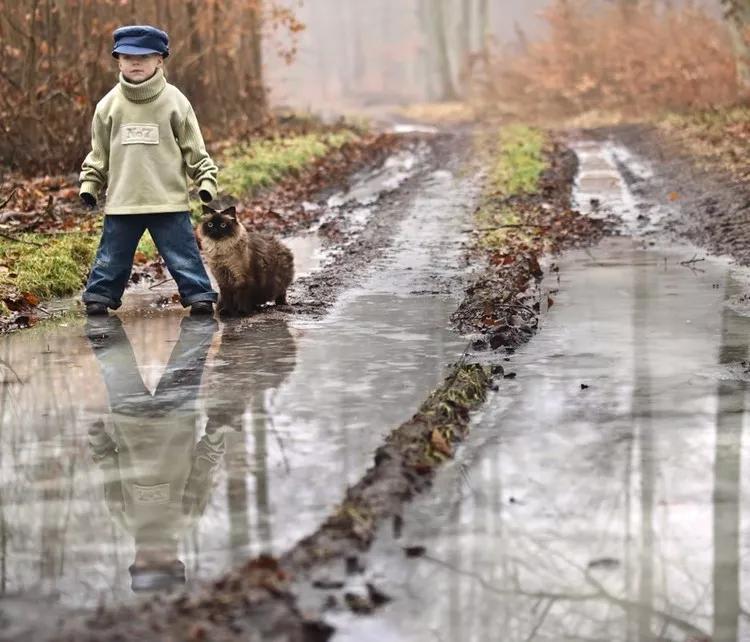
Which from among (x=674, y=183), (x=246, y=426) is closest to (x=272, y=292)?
(x=246, y=426)

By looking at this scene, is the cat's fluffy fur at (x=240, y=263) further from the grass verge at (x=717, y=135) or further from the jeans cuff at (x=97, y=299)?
the grass verge at (x=717, y=135)

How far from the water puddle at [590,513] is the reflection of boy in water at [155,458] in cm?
82

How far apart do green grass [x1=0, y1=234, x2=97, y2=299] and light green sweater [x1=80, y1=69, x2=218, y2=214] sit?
1.36 metres

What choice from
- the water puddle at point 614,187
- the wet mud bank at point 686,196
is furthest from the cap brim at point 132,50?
the water puddle at point 614,187

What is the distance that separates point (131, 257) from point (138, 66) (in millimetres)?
1548

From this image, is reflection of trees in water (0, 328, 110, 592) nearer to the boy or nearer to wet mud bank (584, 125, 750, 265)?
the boy

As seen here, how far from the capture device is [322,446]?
5785 millimetres

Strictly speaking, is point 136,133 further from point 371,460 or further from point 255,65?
point 255,65

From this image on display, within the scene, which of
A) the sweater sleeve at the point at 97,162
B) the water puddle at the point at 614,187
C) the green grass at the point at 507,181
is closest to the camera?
the sweater sleeve at the point at 97,162

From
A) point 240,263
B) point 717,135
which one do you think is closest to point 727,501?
point 240,263

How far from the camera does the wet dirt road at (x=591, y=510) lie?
13.2 ft

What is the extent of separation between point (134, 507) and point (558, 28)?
1617 inches

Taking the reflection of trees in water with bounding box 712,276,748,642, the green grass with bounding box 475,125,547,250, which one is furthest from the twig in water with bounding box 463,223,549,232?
the reflection of trees in water with bounding box 712,276,748,642

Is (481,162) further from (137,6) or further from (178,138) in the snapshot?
(178,138)
